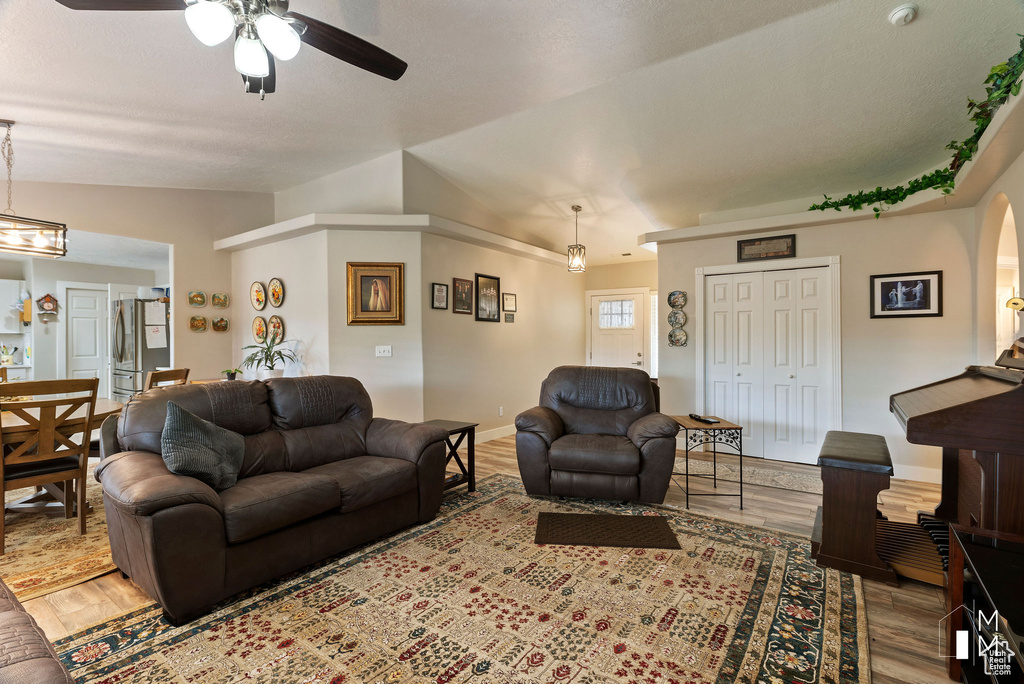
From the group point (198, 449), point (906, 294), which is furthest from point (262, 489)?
point (906, 294)

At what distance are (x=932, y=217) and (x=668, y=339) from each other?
2468mm

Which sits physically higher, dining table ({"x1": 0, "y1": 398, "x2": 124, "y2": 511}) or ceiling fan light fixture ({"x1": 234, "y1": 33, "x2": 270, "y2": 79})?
ceiling fan light fixture ({"x1": 234, "y1": 33, "x2": 270, "y2": 79})

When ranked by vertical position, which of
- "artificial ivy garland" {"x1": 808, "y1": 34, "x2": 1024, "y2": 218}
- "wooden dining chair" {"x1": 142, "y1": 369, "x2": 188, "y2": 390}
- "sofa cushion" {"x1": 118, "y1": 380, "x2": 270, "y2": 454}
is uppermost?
"artificial ivy garland" {"x1": 808, "y1": 34, "x2": 1024, "y2": 218}

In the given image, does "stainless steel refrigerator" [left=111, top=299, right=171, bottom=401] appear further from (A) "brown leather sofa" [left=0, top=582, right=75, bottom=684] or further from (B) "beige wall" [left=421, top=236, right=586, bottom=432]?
(A) "brown leather sofa" [left=0, top=582, right=75, bottom=684]

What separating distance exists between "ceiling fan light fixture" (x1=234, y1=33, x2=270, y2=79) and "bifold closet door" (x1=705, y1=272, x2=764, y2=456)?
4.54 meters

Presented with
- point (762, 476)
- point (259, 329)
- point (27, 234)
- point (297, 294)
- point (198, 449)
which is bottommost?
point (762, 476)

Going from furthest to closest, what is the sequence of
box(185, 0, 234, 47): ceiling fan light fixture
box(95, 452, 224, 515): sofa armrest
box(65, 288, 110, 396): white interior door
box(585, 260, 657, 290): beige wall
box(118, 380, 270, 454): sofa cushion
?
box(585, 260, 657, 290): beige wall, box(65, 288, 110, 396): white interior door, box(118, 380, 270, 454): sofa cushion, box(95, 452, 224, 515): sofa armrest, box(185, 0, 234, 47): ceiling fan light fixture

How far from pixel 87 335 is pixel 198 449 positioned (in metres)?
6.76

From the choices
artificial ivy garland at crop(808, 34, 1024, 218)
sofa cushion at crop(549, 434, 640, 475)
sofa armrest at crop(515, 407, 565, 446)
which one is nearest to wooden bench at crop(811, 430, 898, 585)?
sofa cushion at crop(549, 434, 640, 475)

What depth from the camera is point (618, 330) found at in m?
7.70

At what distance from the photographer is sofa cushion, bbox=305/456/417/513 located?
260 centimetres

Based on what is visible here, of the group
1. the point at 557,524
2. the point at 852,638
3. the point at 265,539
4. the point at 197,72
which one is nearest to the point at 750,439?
the point at 557,524

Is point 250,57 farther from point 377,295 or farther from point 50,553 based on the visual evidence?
point 377,295

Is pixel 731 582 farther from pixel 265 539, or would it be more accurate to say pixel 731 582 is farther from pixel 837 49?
pixel 837 49
